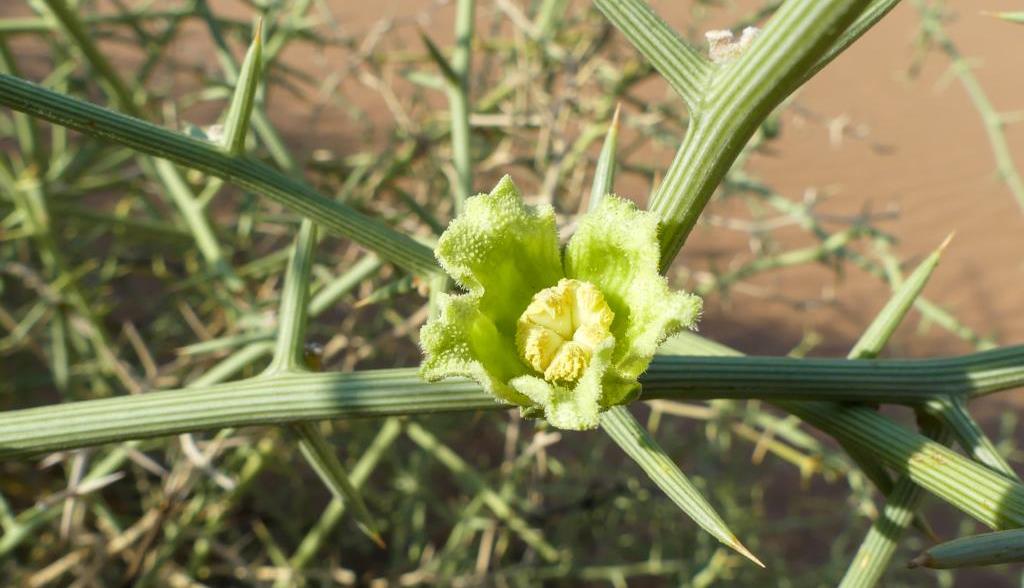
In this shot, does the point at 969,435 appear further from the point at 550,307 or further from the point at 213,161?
the point at 213,161

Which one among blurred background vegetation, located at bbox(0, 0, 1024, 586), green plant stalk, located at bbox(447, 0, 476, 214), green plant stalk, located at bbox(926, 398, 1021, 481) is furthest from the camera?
blurred background vegetation, located at bbox(0, 0, 1024, 586)

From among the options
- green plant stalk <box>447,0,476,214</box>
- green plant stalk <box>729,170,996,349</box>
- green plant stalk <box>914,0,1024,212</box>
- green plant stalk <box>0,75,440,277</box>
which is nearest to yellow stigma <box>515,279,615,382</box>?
green plant stalk <box>0,75,440,277</box>

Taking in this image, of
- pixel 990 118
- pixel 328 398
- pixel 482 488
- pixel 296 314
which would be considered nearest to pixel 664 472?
pixel 328 398

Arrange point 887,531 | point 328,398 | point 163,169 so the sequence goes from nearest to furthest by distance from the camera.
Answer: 1. point 328,398
2. point 887,531
3. point 163,169

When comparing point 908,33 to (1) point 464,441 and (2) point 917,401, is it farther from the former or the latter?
(2) point 917,401

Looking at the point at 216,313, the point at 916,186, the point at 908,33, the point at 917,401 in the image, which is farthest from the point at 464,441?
the point at 908,33

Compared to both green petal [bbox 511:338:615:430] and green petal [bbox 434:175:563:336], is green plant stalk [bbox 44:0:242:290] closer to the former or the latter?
green petal [bbox 434:175:563:336]
